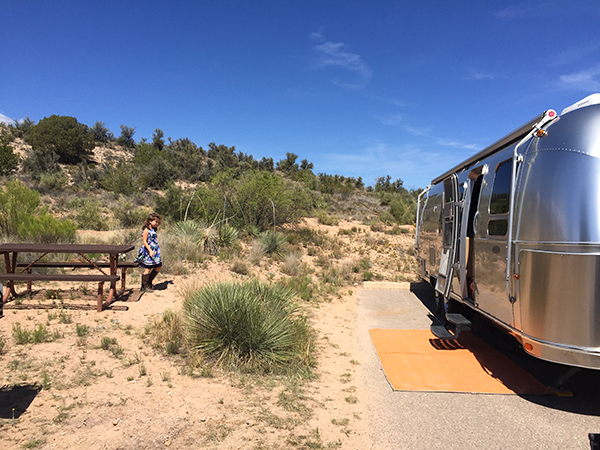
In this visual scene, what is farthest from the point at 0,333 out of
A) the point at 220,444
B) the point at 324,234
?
the point at 324,234

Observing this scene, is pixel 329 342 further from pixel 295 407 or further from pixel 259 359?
pixel 295 407

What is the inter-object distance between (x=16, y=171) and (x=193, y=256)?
24.9 metres

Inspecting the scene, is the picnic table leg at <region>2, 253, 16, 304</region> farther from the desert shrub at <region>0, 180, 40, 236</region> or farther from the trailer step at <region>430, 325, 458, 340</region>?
the trailer step at <region>430, 325, 458, 340</region>

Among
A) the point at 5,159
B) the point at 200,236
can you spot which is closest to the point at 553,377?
the point at 200,236

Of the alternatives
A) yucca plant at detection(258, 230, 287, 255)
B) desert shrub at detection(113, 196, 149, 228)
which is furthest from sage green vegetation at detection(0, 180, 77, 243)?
yucca plant at detection(258, 230, 287, 255)

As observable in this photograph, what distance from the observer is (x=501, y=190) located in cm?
469

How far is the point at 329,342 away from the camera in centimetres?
655

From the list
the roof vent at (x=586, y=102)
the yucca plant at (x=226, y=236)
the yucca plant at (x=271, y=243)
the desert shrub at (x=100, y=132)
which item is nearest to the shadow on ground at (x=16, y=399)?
the roof vent at (x=586, y=102)

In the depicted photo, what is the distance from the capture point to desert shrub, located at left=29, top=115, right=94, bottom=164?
3547cm

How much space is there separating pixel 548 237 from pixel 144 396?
4.30 meters

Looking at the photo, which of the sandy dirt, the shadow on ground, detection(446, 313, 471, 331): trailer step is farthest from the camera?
detection(446, 313, 471, 331): trailer step

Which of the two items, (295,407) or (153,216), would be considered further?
(153,216)

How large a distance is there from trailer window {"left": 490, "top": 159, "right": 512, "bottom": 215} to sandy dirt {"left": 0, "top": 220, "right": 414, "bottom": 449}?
272cm

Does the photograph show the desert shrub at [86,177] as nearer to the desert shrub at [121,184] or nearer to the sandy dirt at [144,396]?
the desert shrub at [121,184]
